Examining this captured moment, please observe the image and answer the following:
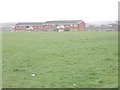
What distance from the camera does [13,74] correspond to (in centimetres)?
1426

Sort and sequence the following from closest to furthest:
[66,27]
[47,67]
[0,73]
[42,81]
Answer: [42,81] < [0,73] < [47,67] < [66,27]

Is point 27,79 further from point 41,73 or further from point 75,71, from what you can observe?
point 75,71

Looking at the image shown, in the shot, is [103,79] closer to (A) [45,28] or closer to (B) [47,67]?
(B) [47,67]

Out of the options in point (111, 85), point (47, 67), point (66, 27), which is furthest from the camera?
point (66, 27)

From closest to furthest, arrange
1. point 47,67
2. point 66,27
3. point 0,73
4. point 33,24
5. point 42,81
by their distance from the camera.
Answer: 1. point 42,81
2. point 0,73
3. point 47,67
4. point 66,27
5. point 33,24

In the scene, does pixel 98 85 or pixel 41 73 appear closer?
pixel 98 85

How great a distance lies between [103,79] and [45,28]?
500ft

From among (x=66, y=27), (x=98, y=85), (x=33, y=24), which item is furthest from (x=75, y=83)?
(x=33, y=24)

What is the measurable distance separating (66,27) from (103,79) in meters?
145

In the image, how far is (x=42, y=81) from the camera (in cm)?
1241

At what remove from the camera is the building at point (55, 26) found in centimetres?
15438

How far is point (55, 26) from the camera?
529 feet

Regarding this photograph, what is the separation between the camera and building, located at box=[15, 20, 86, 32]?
506ft

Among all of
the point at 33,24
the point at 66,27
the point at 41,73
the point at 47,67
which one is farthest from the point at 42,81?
the point at 33,24
